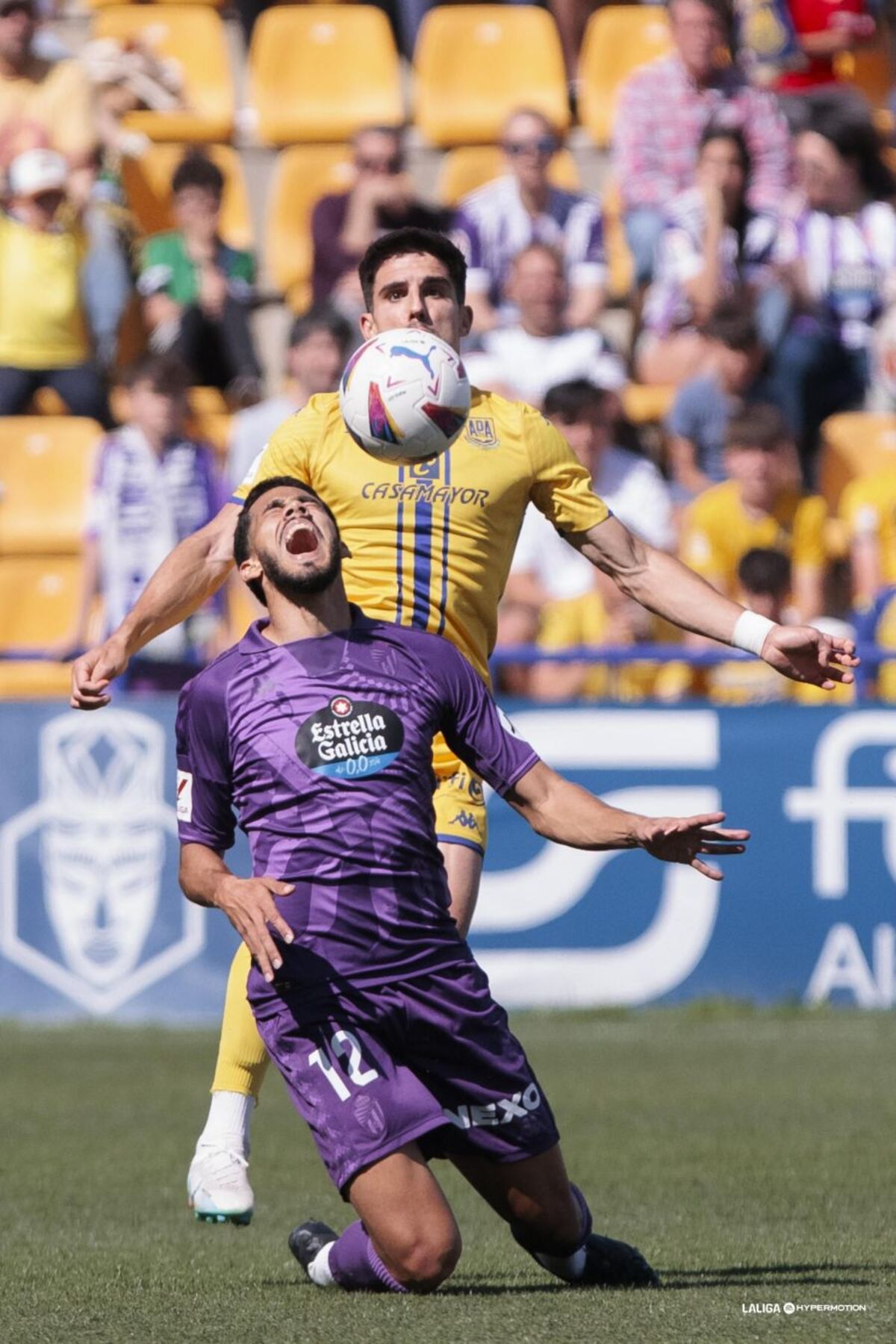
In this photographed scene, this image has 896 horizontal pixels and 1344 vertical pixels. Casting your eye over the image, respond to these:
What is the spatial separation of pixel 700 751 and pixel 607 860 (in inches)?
26.4

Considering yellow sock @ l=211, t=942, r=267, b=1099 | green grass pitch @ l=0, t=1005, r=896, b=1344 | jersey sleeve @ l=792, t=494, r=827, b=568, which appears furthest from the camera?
jersey sleeve @ l=792, t=494, r=827, b=568

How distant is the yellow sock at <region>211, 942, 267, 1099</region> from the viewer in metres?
5.55

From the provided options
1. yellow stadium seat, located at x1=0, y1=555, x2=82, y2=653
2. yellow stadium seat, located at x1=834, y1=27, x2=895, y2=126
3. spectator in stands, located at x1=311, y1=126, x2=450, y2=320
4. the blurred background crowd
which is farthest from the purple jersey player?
yellow stadium seat, located at x1=834, y1=27, x2=895, y2=126

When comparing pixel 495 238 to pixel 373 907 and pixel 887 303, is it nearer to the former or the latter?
pixel 887 303

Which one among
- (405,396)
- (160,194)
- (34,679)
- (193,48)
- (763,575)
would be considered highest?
(193,48)

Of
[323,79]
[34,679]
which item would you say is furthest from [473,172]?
[34,679]

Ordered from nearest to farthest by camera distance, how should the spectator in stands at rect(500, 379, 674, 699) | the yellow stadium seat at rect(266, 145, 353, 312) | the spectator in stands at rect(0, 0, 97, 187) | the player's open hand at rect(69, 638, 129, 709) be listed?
the player's open hand at rect(69, 638, 129, 709) → the spectator in stands at rect(500, 379, 674, 699) → the spectator in stands at rect(0, 0, 97, 187) → the yellow stadium seat at rect(266, 145, 353, 312)

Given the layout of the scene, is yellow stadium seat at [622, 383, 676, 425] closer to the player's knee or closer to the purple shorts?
the purple shorts

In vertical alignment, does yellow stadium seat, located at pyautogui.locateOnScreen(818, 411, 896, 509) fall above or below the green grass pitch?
above

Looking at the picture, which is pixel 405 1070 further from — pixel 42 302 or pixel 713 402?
pixel 42 302

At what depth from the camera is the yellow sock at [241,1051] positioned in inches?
218

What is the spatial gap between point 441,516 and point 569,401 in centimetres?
550

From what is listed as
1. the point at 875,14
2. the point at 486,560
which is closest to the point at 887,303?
the point at 875,14

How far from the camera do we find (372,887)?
5.08 metres
